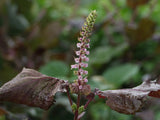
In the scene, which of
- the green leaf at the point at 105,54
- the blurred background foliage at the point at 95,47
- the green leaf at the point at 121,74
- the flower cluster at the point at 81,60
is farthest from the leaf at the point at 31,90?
the green leaf at the point at 105,54

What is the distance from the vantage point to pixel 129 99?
1.89 ft

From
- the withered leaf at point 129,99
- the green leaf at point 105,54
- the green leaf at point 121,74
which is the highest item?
the green leaf at point 105,54

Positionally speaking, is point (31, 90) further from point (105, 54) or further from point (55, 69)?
point (105, 54)

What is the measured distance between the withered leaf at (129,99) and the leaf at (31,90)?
0.37 ft

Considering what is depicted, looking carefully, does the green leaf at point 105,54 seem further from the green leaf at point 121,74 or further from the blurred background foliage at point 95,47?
the green leaf at point 121,74

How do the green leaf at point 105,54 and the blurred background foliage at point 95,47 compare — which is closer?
the blurred background foliage at point 95,47

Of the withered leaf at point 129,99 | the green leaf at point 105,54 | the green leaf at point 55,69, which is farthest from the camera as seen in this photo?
the green leaf at point 105,54

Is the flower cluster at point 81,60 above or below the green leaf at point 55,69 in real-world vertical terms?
below

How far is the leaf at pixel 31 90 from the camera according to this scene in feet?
1.88

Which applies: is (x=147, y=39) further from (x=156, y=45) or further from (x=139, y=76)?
(x=139, y=76)

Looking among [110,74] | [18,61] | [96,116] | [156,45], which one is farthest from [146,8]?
[96,116]

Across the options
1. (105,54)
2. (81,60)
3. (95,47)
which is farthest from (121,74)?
(81,60)

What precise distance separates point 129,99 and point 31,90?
216 mm

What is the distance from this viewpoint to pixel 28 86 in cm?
59
